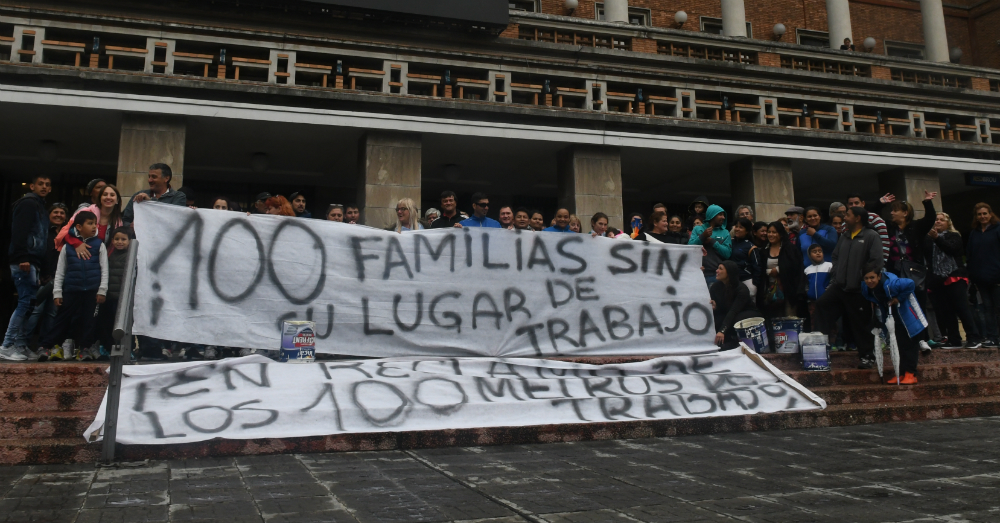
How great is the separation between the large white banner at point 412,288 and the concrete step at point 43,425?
94cm

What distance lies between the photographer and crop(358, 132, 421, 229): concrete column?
41.9 ft

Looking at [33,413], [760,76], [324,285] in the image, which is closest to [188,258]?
[324,285]

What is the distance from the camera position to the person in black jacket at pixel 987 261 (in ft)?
28.6

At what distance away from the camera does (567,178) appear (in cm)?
1427

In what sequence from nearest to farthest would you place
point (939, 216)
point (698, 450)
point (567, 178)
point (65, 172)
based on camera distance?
point (698, 450)
point (939, 216)
point (567, 178)
point (65, 172)

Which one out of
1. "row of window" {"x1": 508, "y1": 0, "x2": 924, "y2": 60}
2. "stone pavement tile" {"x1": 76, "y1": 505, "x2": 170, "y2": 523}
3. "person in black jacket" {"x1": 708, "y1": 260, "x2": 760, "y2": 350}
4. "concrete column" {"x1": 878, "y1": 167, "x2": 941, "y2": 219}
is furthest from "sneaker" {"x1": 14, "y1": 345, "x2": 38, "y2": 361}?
"concrete column" {"x1": 878, "y1": 167, "x2": 941, "y2": 219}

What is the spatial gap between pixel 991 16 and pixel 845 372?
2522cm

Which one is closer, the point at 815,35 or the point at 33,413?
the point at 33,413

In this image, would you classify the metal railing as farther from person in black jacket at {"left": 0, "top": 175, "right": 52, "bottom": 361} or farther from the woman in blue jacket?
the woman in blue jacket

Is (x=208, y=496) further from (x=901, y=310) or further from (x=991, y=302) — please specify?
(x=991, y=302)

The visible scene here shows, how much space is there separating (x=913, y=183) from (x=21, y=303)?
57.3 feet

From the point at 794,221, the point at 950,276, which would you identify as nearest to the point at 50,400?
the point at 794,221

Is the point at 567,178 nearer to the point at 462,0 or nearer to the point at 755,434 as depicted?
the point at 462,0

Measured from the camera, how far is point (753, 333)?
7.57 meters
